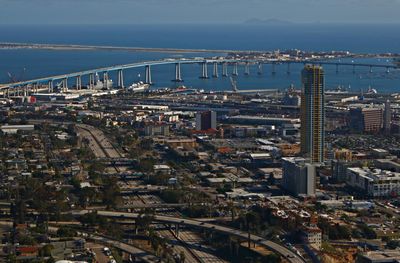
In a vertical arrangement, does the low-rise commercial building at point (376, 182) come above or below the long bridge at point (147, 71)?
below

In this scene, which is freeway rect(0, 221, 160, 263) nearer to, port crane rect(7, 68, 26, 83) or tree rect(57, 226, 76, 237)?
tree rect(57, 226, 76, 237)

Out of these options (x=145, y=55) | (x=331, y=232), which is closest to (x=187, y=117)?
(x=331, y=232)

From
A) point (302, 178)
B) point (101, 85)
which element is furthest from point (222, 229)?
point (101, 85)

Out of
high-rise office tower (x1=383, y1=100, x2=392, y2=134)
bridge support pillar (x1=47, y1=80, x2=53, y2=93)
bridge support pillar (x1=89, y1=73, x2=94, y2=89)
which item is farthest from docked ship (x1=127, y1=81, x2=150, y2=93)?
high-rise office tower (x1=383, y1=100, x2=392, y2=134)

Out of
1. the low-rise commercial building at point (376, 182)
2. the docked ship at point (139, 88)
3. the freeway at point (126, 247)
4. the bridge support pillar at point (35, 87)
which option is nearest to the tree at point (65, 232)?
the freeway at point (126, 247)

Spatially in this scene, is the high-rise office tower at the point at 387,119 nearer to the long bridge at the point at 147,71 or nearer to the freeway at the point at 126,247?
the freeway at the point at 126,247
